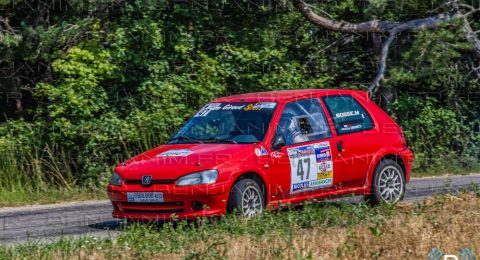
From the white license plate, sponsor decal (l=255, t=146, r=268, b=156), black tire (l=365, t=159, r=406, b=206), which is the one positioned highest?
sponsor decal (l=255, t=146, r=268, b=156)

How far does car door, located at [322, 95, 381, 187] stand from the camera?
12117mm

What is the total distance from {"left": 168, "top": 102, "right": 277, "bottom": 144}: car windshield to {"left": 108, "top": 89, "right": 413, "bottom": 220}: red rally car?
0.01 metres

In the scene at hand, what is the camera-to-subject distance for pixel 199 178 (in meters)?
10.7

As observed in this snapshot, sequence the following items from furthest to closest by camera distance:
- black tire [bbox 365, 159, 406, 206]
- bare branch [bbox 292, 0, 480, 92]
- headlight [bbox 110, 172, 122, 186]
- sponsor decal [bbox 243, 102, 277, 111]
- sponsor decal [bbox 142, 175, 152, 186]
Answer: bare branch [bbox 292, 0, 480, 92] → black tire [bbox 365, 159, 406, 206] → sponsor decal [bbox 243, 102, 277, 111] → headlight [bbox 110, 172, 122, 186] → sponsor decal [bbox 142, 175, 152, 186]

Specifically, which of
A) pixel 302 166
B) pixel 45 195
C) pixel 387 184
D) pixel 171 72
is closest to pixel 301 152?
pixel 302 166

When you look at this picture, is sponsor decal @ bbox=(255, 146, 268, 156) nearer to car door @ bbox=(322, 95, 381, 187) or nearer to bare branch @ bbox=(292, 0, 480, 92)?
car door @ bbox=(322, 95, 381, 187)

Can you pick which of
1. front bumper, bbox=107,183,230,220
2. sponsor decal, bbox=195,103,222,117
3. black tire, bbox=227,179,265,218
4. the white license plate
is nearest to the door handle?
black tire, bbox=227,179,265,218

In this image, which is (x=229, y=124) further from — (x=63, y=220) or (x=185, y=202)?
(x=63, y=220)

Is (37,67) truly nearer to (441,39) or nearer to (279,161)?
(441,39)

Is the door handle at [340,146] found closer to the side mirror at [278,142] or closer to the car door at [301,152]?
the car door at [301,152]

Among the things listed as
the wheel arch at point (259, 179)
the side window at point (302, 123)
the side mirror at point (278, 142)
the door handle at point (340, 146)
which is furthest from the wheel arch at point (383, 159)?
the wheel arch at point (259, 179)

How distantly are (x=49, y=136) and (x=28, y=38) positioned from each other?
1938mm

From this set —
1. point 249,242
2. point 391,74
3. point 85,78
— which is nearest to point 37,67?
point 85,78

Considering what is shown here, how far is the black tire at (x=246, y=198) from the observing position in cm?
1077
